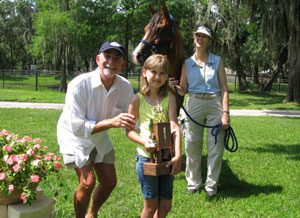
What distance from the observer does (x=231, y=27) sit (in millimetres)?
22594

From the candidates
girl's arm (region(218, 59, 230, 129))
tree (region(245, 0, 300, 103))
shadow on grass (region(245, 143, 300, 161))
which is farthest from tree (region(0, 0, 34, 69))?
girl's arm (region(218, 59, 230, 129))

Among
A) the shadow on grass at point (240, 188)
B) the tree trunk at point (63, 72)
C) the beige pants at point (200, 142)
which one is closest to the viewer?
the beige pants at point (200, 142)

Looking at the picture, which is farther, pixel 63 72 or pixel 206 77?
pixel 63 72

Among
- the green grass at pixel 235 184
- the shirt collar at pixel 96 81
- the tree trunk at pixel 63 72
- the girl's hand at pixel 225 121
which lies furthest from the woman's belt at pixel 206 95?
the tree trunk at pixel 63 72

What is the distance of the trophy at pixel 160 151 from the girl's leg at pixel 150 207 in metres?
0.29

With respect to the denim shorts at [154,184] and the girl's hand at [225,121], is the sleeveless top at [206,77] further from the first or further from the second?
the denim shorts at [154,184]

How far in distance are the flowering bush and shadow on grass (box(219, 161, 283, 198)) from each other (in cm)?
265

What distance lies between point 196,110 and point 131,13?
70.3 ft

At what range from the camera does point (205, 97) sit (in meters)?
4.86

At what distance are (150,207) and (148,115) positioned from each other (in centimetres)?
73

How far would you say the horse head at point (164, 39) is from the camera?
4.61m

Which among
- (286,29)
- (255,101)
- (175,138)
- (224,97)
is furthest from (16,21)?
(175,138)

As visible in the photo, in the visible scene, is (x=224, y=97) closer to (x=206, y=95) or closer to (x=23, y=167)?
(x=206, y=95)

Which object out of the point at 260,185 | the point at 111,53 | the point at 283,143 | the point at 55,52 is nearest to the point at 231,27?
the point at 55,52
